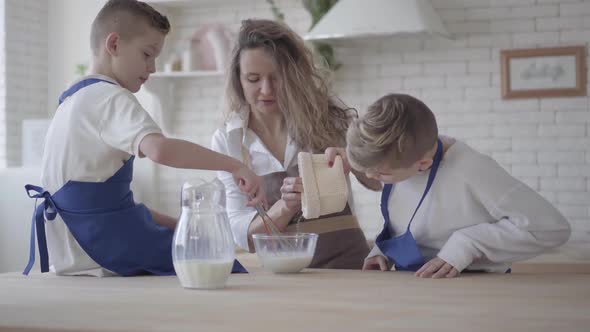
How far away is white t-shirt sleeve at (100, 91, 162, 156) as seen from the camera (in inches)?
63.6

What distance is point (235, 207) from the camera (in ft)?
7.48

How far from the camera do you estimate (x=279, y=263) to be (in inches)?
68.9

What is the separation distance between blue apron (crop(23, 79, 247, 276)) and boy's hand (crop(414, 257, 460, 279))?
584 mm

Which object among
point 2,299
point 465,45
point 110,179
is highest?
point 465,45

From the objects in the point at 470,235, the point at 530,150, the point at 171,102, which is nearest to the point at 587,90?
the point at 530,150

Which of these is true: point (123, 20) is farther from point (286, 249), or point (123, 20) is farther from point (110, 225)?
point (286, 249)

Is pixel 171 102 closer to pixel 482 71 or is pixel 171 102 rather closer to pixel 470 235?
pixel 482 71

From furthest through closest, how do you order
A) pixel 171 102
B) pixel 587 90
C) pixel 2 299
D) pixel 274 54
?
1. pixel 171 102
2. pixel 587 90
3. pixel 274 54
4. pixel 2 299

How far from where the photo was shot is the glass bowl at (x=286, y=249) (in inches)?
68.5

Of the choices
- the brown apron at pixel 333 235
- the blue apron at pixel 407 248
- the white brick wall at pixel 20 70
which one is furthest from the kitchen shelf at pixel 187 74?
the blue apron at pixel 407 248

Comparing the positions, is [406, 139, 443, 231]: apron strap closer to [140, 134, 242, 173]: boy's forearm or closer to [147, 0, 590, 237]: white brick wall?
[140, 134, 242, 173]: boy's forearm

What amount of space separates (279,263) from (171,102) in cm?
306

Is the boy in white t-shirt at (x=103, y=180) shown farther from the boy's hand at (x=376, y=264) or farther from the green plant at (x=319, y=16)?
the green plant at (x=319, y=16)

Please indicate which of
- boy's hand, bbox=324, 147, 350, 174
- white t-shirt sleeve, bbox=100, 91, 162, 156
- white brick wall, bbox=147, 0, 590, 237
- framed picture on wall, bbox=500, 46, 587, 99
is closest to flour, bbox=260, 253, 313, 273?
boy's hand, bbox=324, 147, 350, 174
